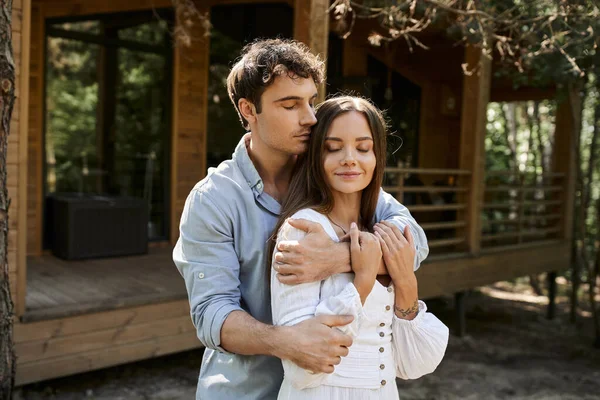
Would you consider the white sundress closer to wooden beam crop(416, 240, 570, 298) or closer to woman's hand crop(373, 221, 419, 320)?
woman's hand crop(373, 221, 419, 320)

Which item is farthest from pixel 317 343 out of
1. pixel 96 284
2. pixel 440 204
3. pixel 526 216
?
pixel 526 216

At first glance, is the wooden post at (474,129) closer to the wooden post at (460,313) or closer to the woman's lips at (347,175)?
the wooden post at (460,313)

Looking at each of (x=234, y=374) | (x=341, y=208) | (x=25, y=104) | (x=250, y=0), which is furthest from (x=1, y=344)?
(x=250, y=0)

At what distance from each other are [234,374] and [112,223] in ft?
17.0

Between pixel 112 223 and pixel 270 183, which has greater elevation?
pixel 270 183

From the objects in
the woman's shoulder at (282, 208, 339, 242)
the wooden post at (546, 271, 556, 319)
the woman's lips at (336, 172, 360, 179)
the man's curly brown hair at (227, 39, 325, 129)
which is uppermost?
the man's curly brown hair at (227, 39, 325, 129)

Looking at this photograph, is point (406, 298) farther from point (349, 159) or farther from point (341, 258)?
point (349, 159)

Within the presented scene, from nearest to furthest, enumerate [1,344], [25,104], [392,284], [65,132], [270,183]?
[392,284], [270,183], [1,344], [25,104], [65,132]

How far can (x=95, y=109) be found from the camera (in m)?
7.30

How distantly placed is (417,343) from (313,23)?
335 centimetres

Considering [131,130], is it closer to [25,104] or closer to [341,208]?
[25,104]

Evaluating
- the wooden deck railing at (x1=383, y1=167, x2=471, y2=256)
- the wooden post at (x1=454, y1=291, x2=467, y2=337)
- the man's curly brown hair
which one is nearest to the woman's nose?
the man's curly brown hair

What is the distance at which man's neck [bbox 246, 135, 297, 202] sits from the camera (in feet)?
5.80

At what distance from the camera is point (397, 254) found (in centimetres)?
160
